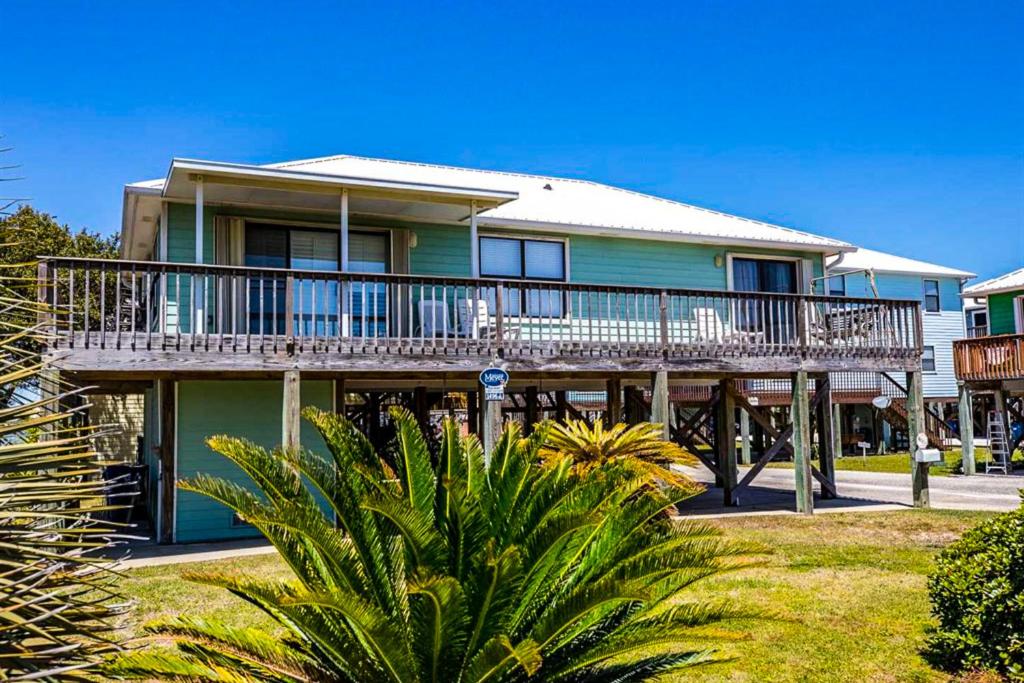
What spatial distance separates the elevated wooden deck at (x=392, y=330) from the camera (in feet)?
35.8

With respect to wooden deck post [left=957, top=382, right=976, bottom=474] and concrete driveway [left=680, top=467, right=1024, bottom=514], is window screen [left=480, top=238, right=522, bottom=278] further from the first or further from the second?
wooden deck post [left=957, top=382, right=976, bottom=474]

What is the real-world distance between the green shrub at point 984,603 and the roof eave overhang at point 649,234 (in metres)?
10.1

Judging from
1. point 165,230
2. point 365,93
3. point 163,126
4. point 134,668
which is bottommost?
point 134,668

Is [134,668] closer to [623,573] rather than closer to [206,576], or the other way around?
[206,576]

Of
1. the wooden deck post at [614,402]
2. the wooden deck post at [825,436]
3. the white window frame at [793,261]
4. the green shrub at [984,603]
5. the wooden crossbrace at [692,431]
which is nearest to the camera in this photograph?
the green shrub at [984,603]

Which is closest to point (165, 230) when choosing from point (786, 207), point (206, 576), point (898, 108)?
point (206, 576)

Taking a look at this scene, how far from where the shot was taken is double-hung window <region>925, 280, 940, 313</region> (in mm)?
34344

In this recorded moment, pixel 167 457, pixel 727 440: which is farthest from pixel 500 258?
pixel 167 457

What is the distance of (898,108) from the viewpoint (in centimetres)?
2573

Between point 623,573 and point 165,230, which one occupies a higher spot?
point 165,230

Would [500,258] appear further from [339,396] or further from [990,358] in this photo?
[990,358]

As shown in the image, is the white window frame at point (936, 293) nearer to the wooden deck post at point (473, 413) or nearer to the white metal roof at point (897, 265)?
the white metal roof at point (897, 265)

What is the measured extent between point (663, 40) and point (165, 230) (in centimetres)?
1374

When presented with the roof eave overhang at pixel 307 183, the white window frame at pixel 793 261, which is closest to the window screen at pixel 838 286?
the white window frame at pixel 793 261
